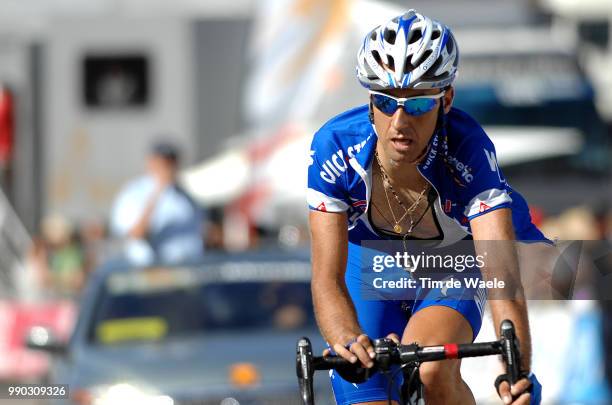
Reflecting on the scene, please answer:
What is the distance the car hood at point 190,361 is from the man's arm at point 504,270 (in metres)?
3.20

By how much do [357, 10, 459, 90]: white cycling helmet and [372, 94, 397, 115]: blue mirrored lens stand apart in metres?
0.04

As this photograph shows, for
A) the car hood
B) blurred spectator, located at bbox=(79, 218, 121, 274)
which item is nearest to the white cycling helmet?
the car hood

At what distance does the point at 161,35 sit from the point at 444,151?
1952cm

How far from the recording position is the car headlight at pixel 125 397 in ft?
26.1

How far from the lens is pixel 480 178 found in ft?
16.6

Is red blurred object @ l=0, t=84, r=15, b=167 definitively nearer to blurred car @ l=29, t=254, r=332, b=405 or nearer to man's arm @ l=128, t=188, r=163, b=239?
man's arm @ l=128, t=188, r=163, b=239

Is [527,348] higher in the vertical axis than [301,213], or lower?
lower

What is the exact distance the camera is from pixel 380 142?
204 inches

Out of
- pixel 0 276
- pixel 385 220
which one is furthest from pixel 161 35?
pixel 385 220

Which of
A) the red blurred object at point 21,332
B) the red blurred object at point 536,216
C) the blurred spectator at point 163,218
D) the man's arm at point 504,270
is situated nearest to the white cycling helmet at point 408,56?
the man's arm at point 504,270

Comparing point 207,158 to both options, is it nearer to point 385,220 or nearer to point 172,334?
point 172,334

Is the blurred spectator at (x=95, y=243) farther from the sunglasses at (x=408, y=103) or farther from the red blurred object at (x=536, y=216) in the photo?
the sunglasses at (x=408, y=103)

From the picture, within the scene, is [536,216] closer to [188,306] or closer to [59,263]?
[188,306]

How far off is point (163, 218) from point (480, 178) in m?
6.87
